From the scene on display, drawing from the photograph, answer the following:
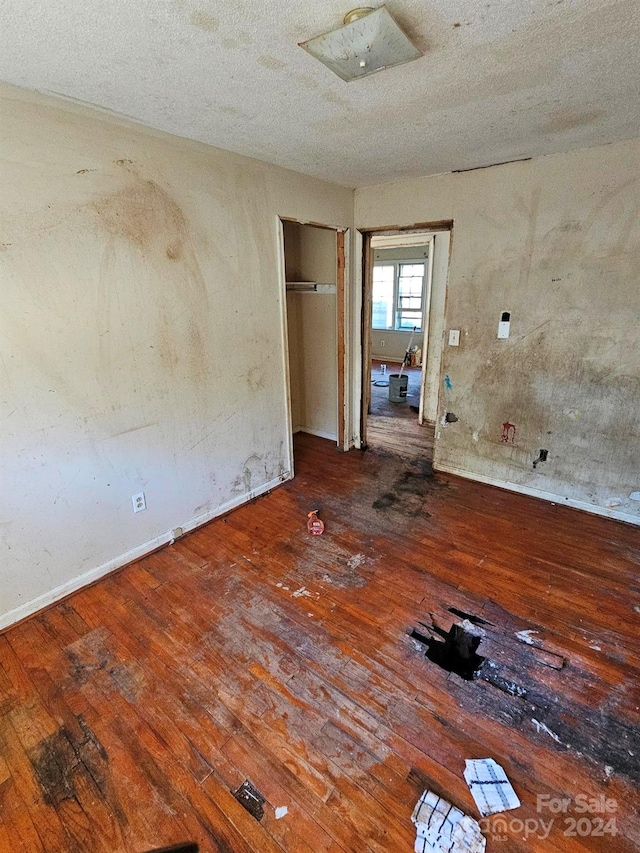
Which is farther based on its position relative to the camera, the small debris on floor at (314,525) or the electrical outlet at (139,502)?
the small debris on floor at (314,525)

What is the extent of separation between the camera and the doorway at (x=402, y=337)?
163 inches

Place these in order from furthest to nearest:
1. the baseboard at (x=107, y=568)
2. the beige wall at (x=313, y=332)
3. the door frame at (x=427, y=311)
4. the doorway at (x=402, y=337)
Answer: the doorway at (x=402, y=337) → the beige wall at (x=313, y=332) → the door frame at (x=427, y=311) → the baseboard at (x=107, y=568)

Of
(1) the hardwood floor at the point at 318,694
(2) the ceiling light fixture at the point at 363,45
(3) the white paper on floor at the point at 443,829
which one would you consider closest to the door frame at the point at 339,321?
(1) the hardwood floor at the point at 318,694

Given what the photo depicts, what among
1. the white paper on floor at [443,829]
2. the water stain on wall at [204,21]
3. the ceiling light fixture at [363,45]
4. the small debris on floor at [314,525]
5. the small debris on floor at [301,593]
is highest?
the water stain on wall at [204,21]

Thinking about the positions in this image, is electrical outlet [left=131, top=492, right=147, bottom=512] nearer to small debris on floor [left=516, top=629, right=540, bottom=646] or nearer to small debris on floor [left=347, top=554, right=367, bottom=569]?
small debris on floor [left=347, top=554, right=367, bottom=569]

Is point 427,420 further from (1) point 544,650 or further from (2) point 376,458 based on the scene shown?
(1) point 544,650

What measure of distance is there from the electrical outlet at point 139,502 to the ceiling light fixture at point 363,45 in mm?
2298

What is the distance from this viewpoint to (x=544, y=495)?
313cm

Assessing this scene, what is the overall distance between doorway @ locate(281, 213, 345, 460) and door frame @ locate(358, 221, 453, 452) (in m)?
0.25

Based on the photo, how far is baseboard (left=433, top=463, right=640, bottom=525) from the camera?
284 centimetres

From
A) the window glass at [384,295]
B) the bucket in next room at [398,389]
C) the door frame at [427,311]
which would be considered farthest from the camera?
the window glass at [384,295]

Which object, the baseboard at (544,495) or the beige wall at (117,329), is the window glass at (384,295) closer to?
the baseboard at (544,495)

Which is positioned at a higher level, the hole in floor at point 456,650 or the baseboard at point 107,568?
the baseboard at point 107,568

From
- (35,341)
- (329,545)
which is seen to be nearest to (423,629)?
(329,545)
